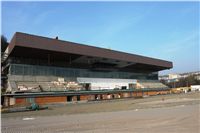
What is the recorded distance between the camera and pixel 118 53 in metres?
61.8

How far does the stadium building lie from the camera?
44.8 meters

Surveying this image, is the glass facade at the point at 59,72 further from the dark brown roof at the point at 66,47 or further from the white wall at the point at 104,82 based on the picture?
the dark brown roof at the point at 66,47

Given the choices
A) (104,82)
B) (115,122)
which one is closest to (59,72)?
(104,82)

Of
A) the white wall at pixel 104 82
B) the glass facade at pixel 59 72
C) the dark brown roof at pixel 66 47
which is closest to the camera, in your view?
the dark brown roof at pixel 66 47

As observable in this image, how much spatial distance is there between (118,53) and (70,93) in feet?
59.1

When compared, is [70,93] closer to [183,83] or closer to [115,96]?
[115,96]

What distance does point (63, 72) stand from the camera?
5541cm

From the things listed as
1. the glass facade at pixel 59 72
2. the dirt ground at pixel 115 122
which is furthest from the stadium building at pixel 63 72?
the dirt ground at pixel 115 122

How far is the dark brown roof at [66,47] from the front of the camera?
44.0 m

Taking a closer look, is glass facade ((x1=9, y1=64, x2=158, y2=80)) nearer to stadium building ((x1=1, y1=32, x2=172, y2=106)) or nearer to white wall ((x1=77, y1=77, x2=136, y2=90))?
stadium building ((x1=1, y1=32, x2=172, y2=106))

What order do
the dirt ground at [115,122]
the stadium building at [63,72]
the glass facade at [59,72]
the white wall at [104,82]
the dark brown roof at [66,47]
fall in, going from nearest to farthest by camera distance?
the dirt ground at [115,122] → the dark brown roof at [66,47] → the stadium building at [63,72] → the glass facade at [59,72] → the white wall at [104,82]

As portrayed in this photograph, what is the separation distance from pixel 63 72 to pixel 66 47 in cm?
Answer: 711

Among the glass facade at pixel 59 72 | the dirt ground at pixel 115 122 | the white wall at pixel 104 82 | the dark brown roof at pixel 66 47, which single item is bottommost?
the dirt ground at pixel 115 122

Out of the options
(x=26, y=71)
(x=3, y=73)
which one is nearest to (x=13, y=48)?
(x=26, y=71)
